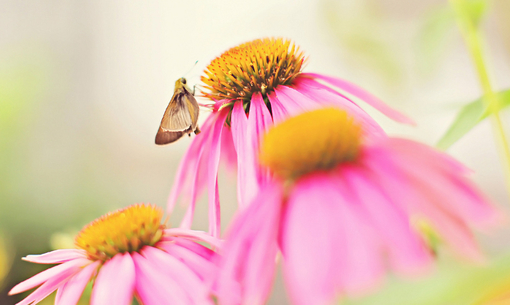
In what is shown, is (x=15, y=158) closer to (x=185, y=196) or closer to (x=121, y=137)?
(x=121, y=137)

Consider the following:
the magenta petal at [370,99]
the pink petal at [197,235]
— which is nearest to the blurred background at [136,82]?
the magenta petal at [370,99]

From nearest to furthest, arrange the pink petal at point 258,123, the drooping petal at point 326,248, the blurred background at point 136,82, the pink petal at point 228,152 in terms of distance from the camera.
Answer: the drooping petal at point 326,248 → the pink petal at point 258,123 → the pink petal at point 228,152 → the blurred background at point 136,82

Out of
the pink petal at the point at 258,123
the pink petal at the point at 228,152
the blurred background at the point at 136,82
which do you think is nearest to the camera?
the pink petal at the point at 258,123

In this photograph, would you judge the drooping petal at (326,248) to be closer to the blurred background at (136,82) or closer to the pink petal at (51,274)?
the pink petal at (51,274)

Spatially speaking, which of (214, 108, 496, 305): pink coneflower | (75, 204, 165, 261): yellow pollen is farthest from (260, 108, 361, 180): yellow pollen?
(75, 204, 165, 261): yellow pollen

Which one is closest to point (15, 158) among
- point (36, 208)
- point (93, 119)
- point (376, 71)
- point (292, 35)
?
point (36, 208)

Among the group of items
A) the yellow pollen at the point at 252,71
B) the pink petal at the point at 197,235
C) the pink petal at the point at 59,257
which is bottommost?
the pink petal at the point at 59,257

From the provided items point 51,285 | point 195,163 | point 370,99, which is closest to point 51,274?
point 51,285

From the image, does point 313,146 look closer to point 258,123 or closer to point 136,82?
point 258,123
